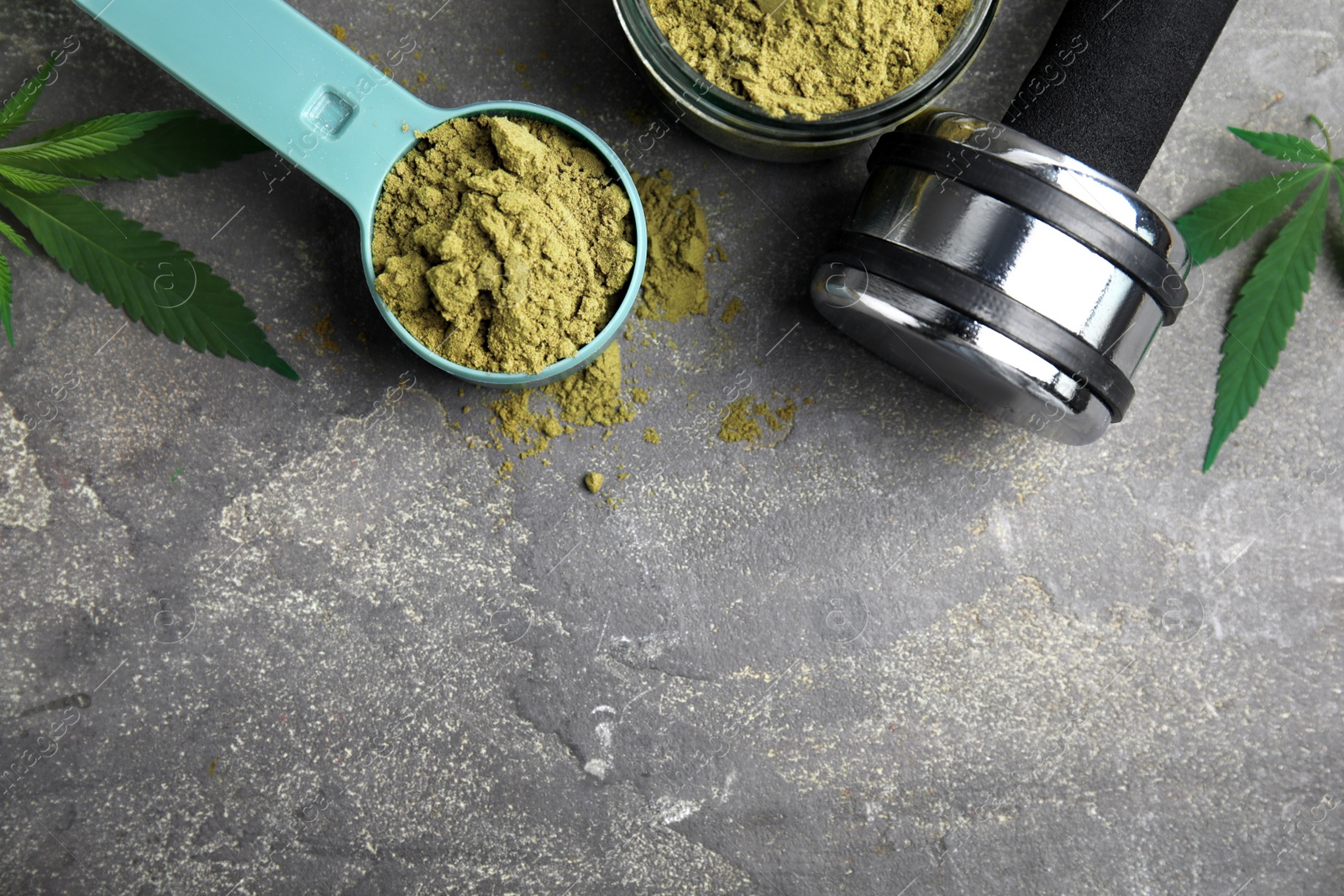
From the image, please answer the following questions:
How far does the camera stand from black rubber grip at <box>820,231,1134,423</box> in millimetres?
791

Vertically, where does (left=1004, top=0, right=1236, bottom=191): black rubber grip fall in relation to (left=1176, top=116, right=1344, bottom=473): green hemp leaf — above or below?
above

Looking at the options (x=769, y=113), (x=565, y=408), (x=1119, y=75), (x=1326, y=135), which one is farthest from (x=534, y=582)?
(x=1326, y=135)

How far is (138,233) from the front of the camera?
0.97m

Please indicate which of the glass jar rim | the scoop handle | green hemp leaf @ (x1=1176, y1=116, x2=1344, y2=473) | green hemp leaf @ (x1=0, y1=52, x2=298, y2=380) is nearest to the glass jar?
the glass jar rim

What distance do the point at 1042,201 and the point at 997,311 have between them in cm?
12

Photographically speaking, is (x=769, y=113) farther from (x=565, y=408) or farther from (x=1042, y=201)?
(x=565, y=408)

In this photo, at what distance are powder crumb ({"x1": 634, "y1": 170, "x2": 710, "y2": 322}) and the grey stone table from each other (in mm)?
29

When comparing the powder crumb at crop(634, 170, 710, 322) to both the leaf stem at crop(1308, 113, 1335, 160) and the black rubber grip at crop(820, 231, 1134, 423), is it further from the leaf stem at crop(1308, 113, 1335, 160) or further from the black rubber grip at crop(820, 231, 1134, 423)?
the leaf stem at crop(1308, 113, 1335, 160)

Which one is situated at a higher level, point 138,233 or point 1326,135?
point 1326,135

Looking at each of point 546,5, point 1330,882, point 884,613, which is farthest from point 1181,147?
point 1330,882

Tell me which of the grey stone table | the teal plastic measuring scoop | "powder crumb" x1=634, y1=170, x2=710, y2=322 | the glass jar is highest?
the glass jar

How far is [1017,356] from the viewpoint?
2.60ft

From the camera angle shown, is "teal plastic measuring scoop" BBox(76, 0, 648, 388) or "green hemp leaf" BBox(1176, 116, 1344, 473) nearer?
"teal plastic measuring scoop" BBox(76, 0, 648, 388)

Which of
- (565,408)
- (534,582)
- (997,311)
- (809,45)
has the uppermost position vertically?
(809,45)
